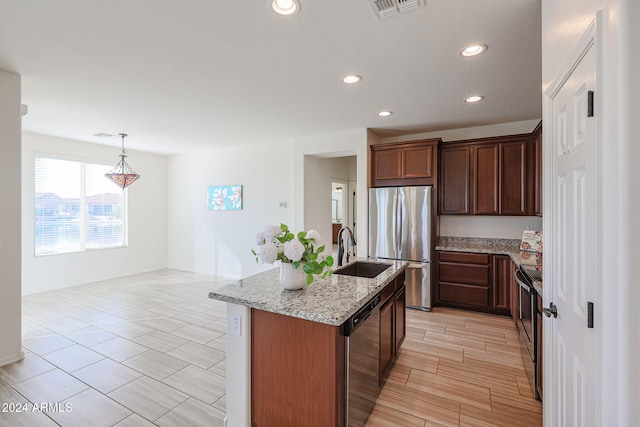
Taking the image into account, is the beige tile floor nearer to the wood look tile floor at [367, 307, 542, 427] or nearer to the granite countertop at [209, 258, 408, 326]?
the granite countertop at [209, 258, 408, 326]

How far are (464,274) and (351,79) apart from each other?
2.93 metres

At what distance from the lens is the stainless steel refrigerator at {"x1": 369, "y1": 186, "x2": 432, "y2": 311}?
4012 mm

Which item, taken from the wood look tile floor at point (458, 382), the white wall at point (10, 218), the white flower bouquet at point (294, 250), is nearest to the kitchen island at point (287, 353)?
the white flower bouquet at point (294, 250)

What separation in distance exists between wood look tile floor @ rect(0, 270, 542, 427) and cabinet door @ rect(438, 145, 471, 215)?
57.4 inches

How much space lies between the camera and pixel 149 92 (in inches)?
122

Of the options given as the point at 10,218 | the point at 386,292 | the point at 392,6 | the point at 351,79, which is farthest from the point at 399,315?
the point at 10,218

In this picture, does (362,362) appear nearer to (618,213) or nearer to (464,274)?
(618,213)

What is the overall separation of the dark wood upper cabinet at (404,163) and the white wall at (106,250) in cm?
494

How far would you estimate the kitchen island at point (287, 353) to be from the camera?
1.52 metres

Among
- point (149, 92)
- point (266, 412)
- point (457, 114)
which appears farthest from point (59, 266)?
point (457, 114)

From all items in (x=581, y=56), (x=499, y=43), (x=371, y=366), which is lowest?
(x=371, y=366)

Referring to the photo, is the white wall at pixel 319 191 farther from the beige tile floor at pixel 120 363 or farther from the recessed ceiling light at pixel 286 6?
the recessed ceiling light at pixel 286 6

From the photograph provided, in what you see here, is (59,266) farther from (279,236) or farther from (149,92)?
(279,236)

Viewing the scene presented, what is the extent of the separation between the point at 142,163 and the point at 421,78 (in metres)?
6.00
